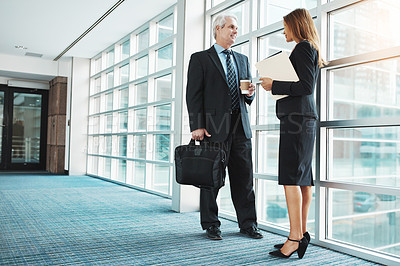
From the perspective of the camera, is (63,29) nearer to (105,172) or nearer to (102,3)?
(102,3)

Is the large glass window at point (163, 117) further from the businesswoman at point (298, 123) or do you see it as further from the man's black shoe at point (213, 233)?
the businesswoman at point (298, 123)

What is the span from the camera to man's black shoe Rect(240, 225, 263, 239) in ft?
8.56

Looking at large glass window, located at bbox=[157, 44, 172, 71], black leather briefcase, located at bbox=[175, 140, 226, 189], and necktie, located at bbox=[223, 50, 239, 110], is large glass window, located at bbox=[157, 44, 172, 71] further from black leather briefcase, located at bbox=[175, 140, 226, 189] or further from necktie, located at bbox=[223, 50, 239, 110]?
black leather briefcase, located at bbox=[175, 140, 226, 189]

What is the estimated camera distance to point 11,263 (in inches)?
77.7

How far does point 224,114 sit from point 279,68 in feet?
1.78

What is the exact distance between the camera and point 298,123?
84.9 inches

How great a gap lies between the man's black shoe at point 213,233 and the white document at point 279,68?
1.03 metres

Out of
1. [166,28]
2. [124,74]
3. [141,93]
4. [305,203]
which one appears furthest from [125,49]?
[305,203]

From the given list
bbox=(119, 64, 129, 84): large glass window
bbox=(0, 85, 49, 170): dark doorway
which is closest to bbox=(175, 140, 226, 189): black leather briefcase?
bbox=(119, 64, 129, 84): large glass window

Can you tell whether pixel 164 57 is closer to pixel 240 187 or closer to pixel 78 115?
pixel 240 187

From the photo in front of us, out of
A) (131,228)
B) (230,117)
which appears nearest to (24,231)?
(131,228)

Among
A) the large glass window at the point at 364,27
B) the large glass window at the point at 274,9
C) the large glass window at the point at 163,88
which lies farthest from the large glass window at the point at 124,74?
the large glass window at the point at 364,27

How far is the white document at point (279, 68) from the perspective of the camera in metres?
2.14

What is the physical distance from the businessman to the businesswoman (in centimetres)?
43
